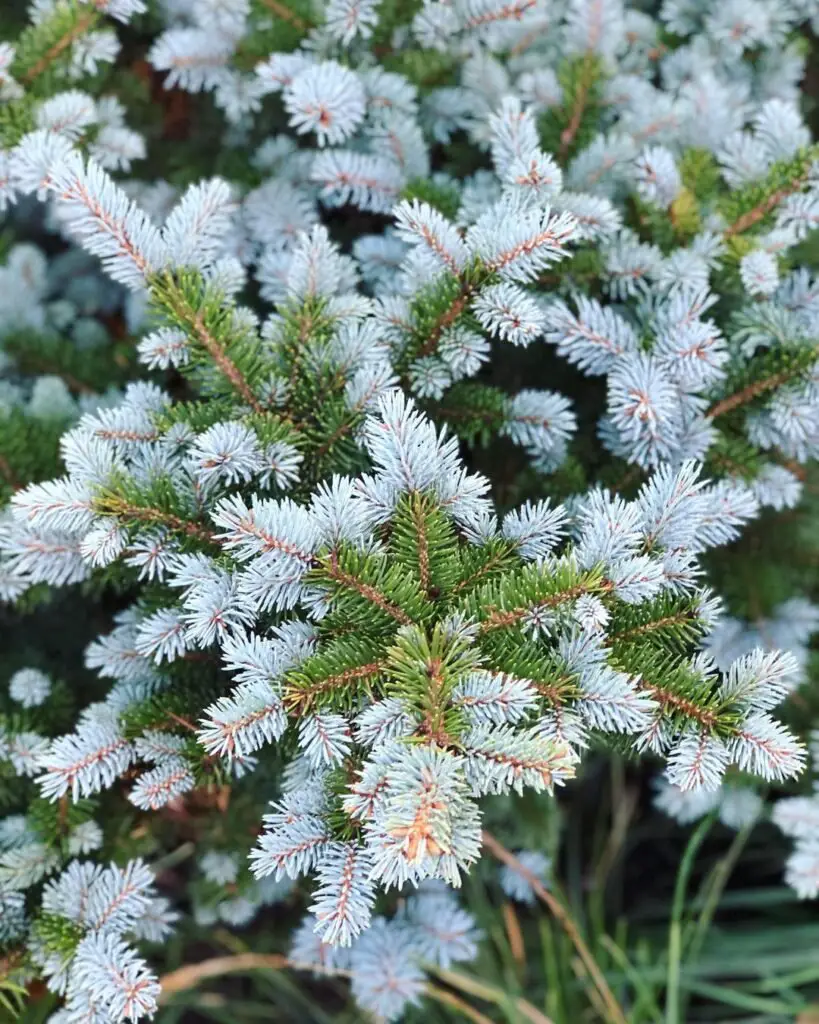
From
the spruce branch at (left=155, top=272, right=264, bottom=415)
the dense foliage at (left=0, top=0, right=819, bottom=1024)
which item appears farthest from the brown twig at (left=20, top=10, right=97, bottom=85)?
the spruce branch at (left=155, top=272, right=264, bottom=415)

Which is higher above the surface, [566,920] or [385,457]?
[385,457]

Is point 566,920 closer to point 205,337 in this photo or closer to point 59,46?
point 205,337

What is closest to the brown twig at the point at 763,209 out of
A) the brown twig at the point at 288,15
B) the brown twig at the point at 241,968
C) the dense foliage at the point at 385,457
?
the dense foliage at the point at 385,457

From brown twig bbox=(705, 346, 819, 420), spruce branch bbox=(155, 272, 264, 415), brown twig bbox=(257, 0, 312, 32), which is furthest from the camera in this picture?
brown twig bbox=(257, 0, 312, 32)

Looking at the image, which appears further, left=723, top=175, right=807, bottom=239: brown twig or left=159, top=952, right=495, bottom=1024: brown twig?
left=159, top=952, right=495, bottom=1024: brown twig

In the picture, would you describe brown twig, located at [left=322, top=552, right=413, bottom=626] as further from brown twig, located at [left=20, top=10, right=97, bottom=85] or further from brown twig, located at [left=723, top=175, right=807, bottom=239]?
brown twig, located at [left=20, top=10, right=97, bottom=85]

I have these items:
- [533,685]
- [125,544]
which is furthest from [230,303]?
[533,685]

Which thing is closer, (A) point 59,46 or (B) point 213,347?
(B) point 213,347

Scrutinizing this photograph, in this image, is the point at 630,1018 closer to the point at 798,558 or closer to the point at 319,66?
the point at 798,558

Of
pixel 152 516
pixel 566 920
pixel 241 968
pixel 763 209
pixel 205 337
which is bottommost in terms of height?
pixel 241 968

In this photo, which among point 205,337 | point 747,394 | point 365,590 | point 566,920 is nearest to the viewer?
point 365,590

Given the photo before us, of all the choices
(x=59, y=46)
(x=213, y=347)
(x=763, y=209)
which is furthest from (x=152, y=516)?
(x=763, y=209)

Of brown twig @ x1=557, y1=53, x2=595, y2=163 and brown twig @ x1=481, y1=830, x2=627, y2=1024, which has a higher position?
brown twig @ x1=557, y1=53, x2=595, y2=163
